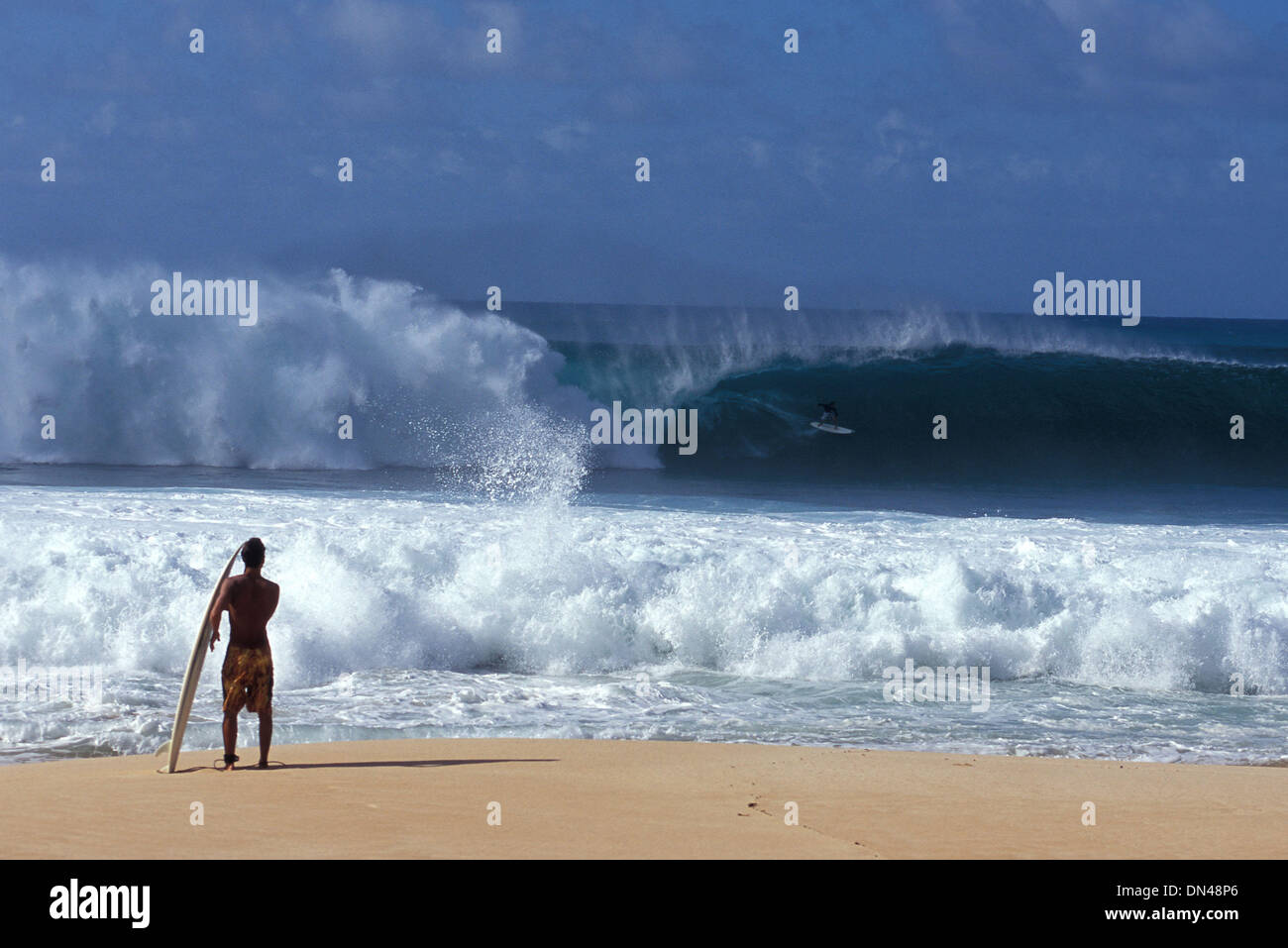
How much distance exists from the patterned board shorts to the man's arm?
16cm

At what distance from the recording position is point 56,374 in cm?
2239

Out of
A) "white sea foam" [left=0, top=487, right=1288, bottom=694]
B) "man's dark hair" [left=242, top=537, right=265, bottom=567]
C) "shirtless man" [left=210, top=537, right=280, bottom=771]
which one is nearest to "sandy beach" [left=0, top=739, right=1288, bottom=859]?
"shirtless man" [left=210, top=537, right=280, bottom=771]

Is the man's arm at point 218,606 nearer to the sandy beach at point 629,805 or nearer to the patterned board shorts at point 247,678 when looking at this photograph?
the patterned board shorts at point 247,678

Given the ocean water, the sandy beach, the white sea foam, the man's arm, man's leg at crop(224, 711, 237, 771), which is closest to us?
the sandy beach

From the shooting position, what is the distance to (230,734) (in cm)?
603

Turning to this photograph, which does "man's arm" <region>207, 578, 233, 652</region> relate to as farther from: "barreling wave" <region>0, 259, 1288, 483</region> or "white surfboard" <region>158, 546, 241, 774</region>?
"barreling wave" <region>0, 259, 1288, 483</region>

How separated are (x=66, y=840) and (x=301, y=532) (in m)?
6.79

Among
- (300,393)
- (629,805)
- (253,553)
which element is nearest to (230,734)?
(253,553)

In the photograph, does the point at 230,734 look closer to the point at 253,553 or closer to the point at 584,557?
the point at 253,553

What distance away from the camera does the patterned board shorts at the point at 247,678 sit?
6098 millimetres

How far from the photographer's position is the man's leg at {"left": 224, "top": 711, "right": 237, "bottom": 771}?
602 cm

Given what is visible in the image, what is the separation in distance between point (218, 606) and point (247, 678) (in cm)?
39

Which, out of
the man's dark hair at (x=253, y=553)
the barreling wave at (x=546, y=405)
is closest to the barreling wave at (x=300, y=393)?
the barreling wave at (x=546, y=405)
